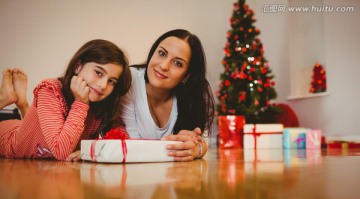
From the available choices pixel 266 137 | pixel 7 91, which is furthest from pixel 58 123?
pixel 266 137

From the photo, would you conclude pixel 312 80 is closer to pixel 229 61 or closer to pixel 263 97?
pixel 263 97

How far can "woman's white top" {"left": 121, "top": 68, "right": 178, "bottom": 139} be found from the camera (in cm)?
160

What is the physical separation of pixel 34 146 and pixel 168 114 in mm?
670

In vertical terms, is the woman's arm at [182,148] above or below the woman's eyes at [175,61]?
below

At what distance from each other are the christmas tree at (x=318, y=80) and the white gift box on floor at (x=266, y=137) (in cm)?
114

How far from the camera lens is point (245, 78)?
3.37 meters

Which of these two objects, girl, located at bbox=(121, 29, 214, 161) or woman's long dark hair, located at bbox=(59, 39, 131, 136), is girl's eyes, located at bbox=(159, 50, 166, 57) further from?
woman's long dark hair, located at bbox=(59, 39, 131, 136)

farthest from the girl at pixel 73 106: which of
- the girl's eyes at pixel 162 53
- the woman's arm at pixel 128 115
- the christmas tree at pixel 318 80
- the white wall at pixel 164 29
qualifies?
the christmas tree at pixel 318 80

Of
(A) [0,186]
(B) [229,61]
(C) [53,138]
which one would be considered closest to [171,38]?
(C) [53,138]

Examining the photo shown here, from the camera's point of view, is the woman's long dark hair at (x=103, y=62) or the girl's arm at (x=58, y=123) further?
the woman's long dark hair at (x=103, y=62)

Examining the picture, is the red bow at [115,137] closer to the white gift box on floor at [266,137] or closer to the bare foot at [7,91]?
the bare foot at [7,91]

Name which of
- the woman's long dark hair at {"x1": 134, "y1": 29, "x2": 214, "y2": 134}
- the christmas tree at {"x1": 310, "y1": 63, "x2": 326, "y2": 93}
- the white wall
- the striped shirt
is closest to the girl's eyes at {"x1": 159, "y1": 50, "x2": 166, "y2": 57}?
the woman's long dark hair at {"x1": 134, "y1": 29, "x2": 214, "y2": 134}

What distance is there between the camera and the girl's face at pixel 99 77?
1.27 m

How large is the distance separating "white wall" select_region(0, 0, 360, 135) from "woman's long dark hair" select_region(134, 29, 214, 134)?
6.75 feet
